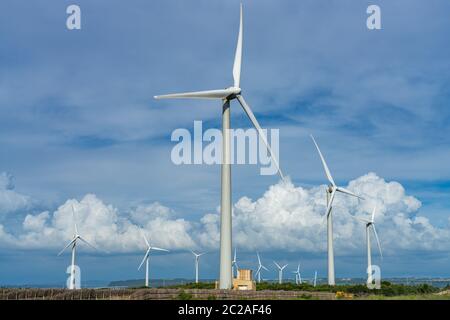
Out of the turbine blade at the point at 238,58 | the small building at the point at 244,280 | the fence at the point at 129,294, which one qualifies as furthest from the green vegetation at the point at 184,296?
the turbine blade at the point at 238,58

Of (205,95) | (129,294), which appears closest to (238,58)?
(205,95)

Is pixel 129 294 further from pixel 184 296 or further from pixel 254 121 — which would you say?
pixel 254 121

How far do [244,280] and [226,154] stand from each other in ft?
63.0

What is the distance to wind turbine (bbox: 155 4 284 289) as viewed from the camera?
70375 millimetres

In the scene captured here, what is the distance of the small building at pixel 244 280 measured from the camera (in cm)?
7969

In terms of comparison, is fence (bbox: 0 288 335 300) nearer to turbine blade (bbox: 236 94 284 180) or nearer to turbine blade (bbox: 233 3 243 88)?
turbine blade (bbox: 236 94 284 180)

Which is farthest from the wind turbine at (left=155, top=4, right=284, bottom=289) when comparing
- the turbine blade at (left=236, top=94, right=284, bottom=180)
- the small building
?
the small building

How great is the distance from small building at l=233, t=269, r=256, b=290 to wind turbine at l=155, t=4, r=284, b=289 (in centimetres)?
906

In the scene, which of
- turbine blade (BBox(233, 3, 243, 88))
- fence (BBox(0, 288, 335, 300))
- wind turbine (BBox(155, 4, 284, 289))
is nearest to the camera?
fence (BBox(0, 288, 335, 300))

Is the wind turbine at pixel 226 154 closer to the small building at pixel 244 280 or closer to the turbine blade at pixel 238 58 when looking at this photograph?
the turbine blade at pixel 238 58

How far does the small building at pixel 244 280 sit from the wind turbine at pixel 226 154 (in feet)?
29.7
